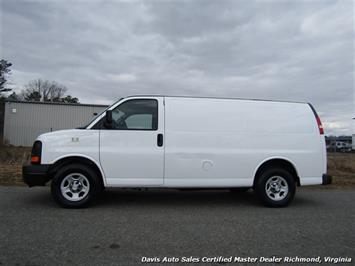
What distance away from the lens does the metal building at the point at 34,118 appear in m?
26.0

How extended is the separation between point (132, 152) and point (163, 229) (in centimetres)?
168

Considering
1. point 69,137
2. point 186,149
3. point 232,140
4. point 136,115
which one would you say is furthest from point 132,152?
point 232,140

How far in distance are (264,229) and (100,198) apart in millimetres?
3547

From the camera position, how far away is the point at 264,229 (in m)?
4.30

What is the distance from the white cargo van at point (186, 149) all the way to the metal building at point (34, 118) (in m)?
21.8

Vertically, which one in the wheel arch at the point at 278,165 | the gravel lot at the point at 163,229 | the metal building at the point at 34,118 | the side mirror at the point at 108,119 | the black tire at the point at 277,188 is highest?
the metal building at the point at 34,118

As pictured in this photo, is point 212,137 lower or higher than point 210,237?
higher

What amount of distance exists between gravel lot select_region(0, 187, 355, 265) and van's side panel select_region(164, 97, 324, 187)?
69 centimetres

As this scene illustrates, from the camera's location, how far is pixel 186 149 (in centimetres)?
543

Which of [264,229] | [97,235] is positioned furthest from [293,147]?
[97,235]

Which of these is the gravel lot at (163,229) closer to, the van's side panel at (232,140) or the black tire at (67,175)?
the black tire at (67,175)

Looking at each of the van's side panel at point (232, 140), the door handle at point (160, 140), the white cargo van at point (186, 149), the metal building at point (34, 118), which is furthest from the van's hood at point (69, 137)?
the metal building at point (34, 118)

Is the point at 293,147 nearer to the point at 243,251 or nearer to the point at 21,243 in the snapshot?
the point at 243,251

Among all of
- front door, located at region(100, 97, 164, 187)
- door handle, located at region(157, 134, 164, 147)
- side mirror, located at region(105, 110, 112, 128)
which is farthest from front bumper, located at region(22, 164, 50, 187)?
door handle, located at region(157, 134, 164, 147)
